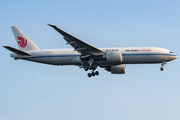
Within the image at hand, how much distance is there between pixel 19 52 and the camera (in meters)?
44.1

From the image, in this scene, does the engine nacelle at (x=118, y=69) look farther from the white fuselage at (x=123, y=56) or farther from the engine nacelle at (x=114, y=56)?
the engine nacelle at (x=114, y=56)

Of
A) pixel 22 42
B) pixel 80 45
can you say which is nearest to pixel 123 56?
pixel 80 45

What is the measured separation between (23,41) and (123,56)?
1725cm

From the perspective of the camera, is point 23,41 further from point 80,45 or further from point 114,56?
point 114,56

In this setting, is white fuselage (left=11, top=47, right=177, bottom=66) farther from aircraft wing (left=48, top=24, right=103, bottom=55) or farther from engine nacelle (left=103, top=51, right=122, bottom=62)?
aircraft wing (left=48, top=24, right=103, bottom=55)

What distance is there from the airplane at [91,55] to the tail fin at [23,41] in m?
1.31

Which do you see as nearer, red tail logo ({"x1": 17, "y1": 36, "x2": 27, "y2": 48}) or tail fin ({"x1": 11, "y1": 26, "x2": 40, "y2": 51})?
tail fin ({"x1": 11, "y1": 26, "x2": 40, "y2": 51})

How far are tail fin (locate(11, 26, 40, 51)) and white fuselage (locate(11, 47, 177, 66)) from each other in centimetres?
241

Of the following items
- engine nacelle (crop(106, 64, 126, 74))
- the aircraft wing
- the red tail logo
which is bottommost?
engine nacelle (crop(106, 64, 126, 74))

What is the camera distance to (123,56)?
41375mm

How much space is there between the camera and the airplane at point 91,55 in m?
40.3

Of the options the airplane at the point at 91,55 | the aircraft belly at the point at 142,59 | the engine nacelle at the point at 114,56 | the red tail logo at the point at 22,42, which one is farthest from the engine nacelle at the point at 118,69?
the red tail logo at the point at 22,42

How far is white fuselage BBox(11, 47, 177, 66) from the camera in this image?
41375 mm

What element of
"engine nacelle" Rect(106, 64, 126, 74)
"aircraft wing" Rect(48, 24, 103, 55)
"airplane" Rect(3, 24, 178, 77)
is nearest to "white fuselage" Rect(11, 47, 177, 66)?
"airplane" Rect(3, 24, 178, 77)
